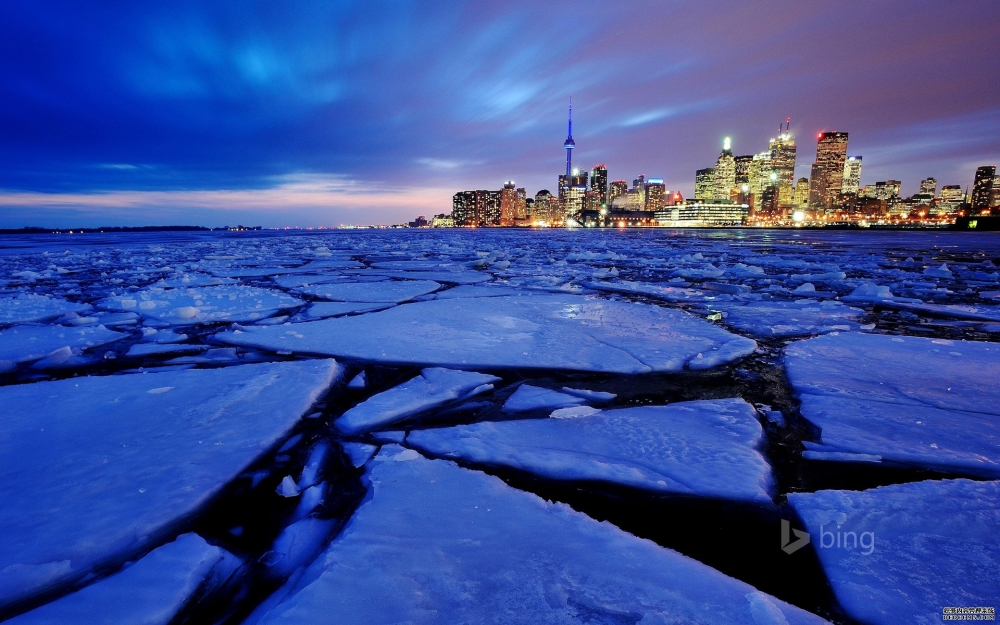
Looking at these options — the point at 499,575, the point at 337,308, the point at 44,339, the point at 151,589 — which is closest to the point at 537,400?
the point at 499,575

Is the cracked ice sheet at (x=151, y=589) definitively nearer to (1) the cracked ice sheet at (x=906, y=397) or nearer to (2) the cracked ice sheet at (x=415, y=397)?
(2) the cracked ice sheet at (x=415, y=397)

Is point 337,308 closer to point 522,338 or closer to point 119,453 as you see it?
point 522,338

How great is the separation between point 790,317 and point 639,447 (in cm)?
339

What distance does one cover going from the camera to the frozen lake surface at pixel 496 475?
1.06m

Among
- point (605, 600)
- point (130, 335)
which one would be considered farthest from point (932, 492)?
point (130, 335)

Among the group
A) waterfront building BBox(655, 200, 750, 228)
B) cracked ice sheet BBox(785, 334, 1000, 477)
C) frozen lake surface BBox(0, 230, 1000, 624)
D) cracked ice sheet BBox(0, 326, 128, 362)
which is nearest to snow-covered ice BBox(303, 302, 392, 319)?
frozen lake surface BBox(0, 230, 1000, 624)

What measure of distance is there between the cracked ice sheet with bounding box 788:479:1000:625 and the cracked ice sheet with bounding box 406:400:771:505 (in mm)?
209

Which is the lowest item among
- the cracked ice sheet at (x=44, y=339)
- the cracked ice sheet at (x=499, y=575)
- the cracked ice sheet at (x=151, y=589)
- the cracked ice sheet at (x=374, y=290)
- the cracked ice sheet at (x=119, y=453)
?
the cracked ice sheet at (x=151, y=589)

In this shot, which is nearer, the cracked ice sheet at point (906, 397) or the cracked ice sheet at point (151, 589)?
the cracked ice sheet at point (151, 589)

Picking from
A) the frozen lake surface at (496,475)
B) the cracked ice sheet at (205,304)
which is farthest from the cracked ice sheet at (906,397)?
the cracked ice sheet at (205,304)

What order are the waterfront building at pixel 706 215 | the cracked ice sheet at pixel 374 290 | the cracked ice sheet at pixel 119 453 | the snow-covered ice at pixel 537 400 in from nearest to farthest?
the cracked ice sheet at pixel 119 453, the snow-covered ice at pixel 537 400, the cracked ice sheet at pixel 374 290, the waterfront building at pixel 706 215

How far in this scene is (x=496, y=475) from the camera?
156 cm

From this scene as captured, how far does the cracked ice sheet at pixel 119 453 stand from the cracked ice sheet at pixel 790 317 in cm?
354

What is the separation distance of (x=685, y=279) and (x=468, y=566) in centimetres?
727
